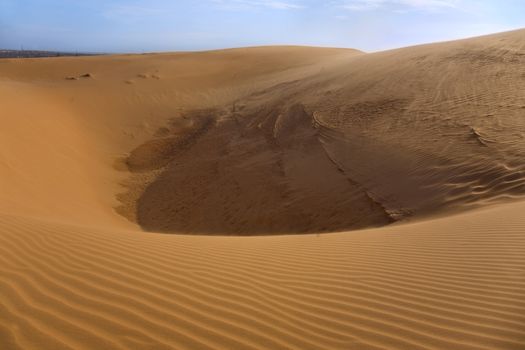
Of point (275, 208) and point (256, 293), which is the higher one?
point (256, 293)

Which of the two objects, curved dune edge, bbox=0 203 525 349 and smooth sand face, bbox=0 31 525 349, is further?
smooth sand face, bbox=0 31 525 349

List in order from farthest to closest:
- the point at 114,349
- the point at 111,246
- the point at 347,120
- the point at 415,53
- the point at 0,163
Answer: the point at 415,53, the point at 347,120, the point at 0,163, the point at 111,246, the point at 114,349

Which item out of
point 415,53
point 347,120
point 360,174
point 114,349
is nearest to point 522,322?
point 114,349

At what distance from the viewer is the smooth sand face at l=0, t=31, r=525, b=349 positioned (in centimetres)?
291

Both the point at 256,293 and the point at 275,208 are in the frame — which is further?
the point at 275,208

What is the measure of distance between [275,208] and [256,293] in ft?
18.3

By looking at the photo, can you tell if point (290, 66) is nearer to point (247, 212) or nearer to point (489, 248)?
point (247, 212)

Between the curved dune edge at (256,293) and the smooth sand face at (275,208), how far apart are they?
0.02 metres

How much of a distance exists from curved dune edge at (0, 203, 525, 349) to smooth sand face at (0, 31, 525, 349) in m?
0.02

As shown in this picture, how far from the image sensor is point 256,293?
3.42 m

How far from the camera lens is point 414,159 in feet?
29.5

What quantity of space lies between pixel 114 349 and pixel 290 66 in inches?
992

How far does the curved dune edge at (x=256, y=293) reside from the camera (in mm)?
2713

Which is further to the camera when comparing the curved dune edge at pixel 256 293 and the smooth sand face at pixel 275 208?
the smooth sand face at pixel 275 208
